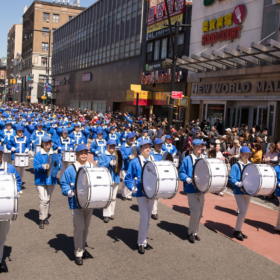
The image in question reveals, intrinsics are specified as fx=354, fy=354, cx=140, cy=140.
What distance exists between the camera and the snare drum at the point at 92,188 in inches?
214

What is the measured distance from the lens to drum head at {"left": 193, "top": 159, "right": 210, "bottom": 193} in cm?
670

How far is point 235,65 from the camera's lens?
68.5 feet

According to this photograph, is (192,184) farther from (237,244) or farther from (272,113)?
(272,113)

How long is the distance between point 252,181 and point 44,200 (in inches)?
173

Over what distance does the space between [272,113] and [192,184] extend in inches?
544

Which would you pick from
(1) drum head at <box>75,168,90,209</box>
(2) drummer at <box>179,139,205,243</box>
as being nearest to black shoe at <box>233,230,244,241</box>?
(2) drummer at <box>179,139,205,243</box>

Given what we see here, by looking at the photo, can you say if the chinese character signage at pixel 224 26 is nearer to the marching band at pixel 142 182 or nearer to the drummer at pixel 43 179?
the marching band at pixel 142 182

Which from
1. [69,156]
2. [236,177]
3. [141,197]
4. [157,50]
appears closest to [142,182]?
[141,197]

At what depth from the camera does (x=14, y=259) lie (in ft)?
19.0

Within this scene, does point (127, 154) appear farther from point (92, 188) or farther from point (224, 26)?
point (224, 26)

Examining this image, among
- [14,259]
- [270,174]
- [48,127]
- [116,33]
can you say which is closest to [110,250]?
[14,259]

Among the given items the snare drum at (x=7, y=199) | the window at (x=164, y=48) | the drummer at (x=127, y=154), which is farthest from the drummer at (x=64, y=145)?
the window at (x=164, y=48)

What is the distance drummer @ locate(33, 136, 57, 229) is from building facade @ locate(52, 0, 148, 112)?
27540 mm

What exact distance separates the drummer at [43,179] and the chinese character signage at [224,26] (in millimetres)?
16840
